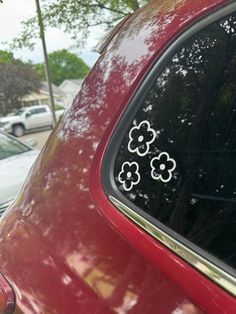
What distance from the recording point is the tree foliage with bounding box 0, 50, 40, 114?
1359 inches

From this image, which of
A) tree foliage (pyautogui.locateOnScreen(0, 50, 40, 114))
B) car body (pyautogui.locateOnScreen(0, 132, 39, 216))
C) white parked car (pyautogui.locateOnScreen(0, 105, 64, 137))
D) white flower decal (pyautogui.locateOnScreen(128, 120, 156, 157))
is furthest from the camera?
tree foliage (pyautogui.locateOnScreen(0, 50, 40, 114))

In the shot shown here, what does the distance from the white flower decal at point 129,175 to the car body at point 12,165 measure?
2.81 meters

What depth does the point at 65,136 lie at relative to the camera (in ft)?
4.54

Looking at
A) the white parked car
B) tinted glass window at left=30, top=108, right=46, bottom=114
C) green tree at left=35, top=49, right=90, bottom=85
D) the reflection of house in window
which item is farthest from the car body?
green tree at left=35, top=49, right=90, bottom=85

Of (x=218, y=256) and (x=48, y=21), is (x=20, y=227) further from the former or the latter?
(x=48, y=21)

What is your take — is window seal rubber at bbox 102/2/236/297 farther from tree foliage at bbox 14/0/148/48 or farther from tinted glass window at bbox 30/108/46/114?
tinted glass window at bbox 30/108/46/114

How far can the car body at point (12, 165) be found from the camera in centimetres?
405

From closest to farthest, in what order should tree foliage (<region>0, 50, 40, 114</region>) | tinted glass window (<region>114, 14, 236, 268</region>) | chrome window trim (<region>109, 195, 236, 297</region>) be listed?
chrome window trim (<region>109, 195, 236, 297</region>)
tinted glass window (<region>114, 14, 236, 268</region>)
tree foliage (<region>0, 50, 40, 114</region>)

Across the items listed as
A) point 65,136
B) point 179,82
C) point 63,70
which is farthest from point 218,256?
point 63,70

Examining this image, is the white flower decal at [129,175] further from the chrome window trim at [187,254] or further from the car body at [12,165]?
the car body at [12,165]

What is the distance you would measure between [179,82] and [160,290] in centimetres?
52

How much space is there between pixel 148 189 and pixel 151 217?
0.08 metres

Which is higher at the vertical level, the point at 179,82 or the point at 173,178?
the point at 179,82

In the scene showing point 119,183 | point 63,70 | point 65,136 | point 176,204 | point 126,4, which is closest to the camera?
point 176,204
